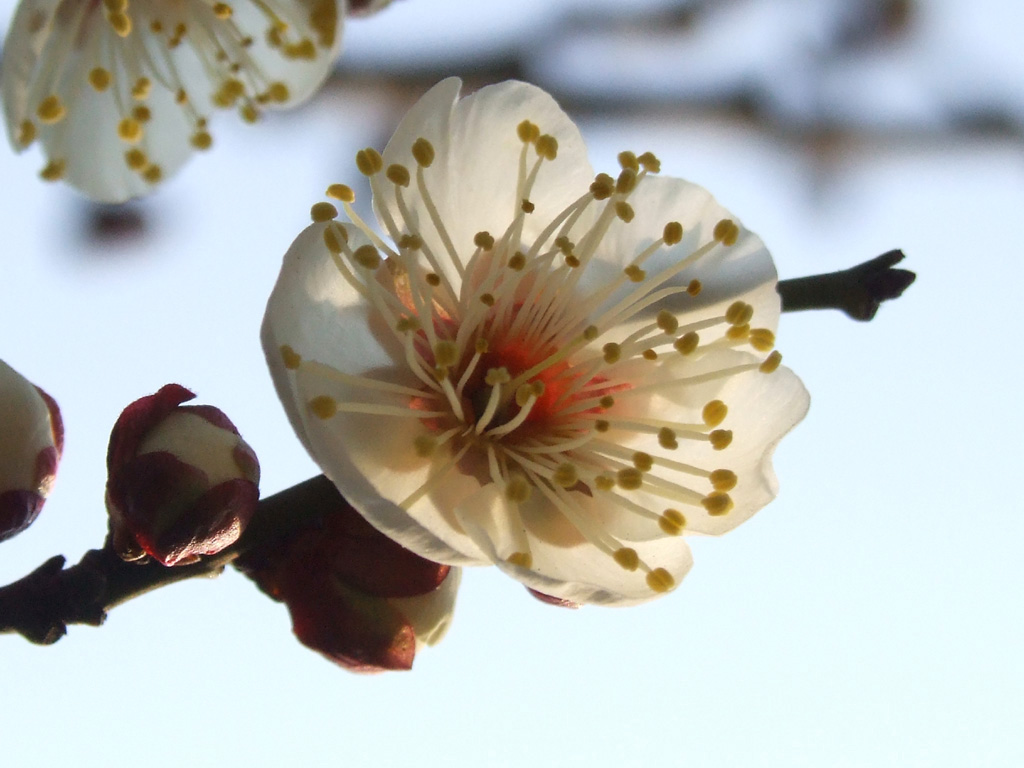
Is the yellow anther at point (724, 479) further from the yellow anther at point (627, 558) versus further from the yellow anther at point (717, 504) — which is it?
the yellow anther at point (627, 558)

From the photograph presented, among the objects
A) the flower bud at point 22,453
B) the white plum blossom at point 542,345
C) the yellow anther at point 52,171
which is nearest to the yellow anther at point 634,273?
the white plum blossom at point 542,345

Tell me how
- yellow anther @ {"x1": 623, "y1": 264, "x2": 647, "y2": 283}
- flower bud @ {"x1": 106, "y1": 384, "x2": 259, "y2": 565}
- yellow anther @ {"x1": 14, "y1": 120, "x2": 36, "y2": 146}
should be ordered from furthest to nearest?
yellow anther @ {"x1": 14, "y1": 120, "x2": 36, "y2": 146} < yellow anther @ {"x1": 623, "y1": 264, "x2": 647, "y2": 283} < flower bud @ {"x1": 106, "y1": 384, "x2": 259, "y2": 565}

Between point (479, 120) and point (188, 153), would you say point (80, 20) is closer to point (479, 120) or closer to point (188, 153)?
point (188, 153)

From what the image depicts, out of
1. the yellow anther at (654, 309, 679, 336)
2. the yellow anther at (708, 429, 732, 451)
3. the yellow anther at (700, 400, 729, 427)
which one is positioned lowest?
the yellow anther at (708, 429, 732, 451)

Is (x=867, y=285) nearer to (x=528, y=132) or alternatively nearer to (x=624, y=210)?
(x=624, y=210)

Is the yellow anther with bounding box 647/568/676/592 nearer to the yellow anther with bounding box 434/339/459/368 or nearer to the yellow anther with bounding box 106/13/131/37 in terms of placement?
the yellow anther with bounding box 434/339/459/368

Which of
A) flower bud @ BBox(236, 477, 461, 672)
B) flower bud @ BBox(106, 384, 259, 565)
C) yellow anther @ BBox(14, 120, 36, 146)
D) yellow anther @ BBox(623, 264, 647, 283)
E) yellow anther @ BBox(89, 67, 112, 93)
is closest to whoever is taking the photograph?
flower bud @ BBox(106, 384, 259, 565)

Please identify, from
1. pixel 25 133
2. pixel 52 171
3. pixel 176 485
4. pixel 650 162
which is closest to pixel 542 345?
pixel 650 162

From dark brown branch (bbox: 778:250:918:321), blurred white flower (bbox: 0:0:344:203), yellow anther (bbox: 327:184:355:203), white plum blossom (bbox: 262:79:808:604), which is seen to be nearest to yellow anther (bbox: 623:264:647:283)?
white plum blossom (bbox: 262:79:808:604)

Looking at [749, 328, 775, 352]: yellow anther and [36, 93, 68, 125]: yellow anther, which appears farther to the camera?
[36, 93, 68, 125]: yellow anther
